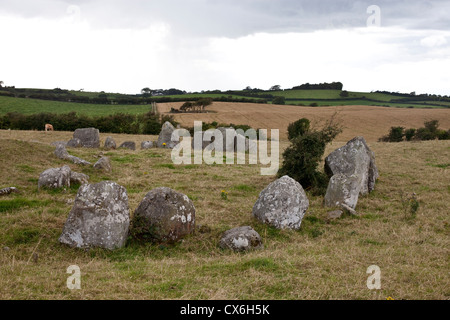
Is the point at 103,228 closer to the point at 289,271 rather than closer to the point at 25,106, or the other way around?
the point at 289,271

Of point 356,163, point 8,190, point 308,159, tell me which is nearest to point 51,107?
point 8,190

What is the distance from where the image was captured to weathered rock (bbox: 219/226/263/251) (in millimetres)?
9156

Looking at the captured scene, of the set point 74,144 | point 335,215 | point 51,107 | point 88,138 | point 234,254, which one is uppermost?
point 51,107

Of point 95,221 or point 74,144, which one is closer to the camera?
point 95,221

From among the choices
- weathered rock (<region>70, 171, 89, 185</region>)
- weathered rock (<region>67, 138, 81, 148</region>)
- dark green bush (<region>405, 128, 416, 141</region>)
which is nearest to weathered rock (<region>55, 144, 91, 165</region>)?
weathered rock (<region>70, 171, 89, 185</region>)

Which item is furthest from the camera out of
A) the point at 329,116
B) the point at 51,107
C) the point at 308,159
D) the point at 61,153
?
the point at 51,107

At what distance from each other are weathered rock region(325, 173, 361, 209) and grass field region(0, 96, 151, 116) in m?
52.5

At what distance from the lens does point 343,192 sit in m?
13.2

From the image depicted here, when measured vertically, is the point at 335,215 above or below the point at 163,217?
below

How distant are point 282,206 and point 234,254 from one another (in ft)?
8.87

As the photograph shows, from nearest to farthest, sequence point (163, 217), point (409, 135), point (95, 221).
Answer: point (95, 221), point (163, 217), point (409, 135)

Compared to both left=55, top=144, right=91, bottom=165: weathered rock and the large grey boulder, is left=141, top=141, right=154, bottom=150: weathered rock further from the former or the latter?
the large grey boulder

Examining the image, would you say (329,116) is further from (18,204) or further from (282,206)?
(18,204)
